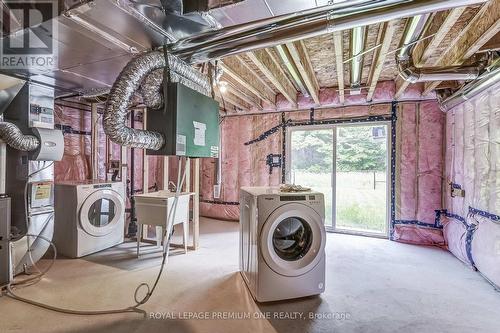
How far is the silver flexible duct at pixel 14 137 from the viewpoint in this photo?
2.48 metres

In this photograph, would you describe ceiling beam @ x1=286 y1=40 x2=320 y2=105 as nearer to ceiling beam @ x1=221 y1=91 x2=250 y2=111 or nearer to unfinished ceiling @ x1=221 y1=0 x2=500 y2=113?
unfinished ceiling @ x1=221 y1=0 x2=500 y2=113

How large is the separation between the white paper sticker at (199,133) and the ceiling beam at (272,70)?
34.9 inches

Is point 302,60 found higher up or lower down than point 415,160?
higher up

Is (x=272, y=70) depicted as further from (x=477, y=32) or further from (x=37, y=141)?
(x=37, y=141)

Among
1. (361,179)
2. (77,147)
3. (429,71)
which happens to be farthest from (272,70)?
(77,147)

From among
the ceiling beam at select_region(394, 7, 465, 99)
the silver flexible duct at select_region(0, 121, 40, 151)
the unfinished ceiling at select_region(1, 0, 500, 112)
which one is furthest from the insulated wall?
the silver flexible duct at select_region(0, 121, 40, 151)

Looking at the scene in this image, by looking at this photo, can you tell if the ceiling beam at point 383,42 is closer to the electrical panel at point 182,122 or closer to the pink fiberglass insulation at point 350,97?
the pink fiberglass insulation at point 350,97

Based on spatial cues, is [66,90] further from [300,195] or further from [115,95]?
[300,195]

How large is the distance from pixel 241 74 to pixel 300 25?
1.69 meters

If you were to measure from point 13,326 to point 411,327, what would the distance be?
3012 mm

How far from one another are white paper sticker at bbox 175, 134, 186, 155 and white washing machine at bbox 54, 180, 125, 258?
2.25 meters

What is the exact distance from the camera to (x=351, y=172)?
15.3 feet

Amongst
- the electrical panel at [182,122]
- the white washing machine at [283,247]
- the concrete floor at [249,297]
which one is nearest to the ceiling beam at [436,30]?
the white washing machine at [283,247]

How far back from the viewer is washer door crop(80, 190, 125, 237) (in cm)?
334
